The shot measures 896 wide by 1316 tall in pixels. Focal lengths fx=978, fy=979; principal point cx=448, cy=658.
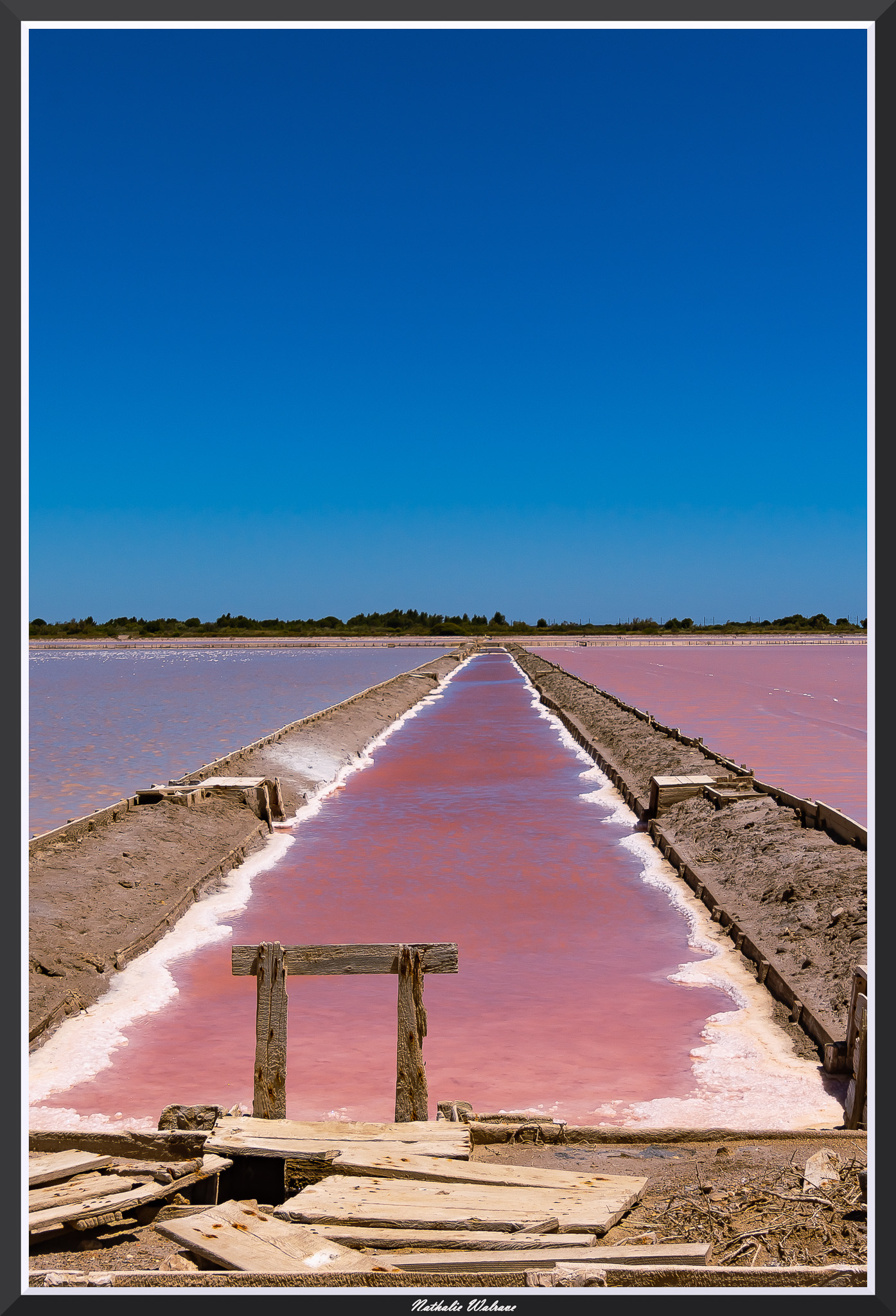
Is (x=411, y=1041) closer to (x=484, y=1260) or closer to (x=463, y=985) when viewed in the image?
(x=484, y=1260)

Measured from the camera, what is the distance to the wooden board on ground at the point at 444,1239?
3.50 m

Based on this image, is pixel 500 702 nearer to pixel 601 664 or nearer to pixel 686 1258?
pixel 601 664

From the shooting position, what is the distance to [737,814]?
1405 cm

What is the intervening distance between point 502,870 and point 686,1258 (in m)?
9.09

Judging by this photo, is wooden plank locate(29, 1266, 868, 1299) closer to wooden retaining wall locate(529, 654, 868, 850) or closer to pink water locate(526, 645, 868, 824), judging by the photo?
pink water locate(526, 645, 868, 824)

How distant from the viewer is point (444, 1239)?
3590 millimetres

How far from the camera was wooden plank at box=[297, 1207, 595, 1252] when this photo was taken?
350cm

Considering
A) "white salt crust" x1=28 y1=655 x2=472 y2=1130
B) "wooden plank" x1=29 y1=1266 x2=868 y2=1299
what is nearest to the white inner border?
"wooden plank" x1=29 y1=1266 x2=868 y2=1299

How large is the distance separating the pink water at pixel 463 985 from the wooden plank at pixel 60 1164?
1790 mm

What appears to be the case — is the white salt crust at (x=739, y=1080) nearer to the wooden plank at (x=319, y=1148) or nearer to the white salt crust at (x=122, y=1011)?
the wooden plank at (x=319, y=1148)

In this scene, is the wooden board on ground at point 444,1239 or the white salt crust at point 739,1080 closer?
the wooden board on ground at point 444,1239
